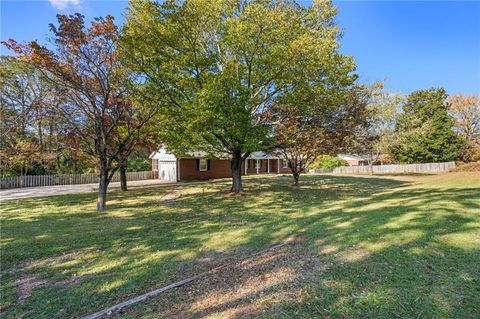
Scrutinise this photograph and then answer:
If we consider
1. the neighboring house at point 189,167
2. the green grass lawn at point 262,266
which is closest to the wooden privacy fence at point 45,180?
the neighboring house at point 189,167

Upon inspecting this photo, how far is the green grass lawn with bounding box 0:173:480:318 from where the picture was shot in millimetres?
2898

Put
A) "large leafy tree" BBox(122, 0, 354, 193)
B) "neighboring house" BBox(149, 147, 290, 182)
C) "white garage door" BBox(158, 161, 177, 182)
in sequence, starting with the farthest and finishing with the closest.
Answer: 1. "white garage door" BBox(158, 161, 177, 182)
2. "neighboring house" BBox(149, 147, 290, 182)
3. "large leafy tree" BBox(122, 0, 354, 193)

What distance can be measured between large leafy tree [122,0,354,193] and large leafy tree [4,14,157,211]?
87 centimetres

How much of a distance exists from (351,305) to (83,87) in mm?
10737

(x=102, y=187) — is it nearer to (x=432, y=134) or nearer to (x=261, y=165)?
(x=261, y=165)

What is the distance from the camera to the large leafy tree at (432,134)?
36719mm

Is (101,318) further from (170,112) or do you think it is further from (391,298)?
(170,112)

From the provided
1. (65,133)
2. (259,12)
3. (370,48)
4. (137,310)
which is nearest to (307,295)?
(137,310)

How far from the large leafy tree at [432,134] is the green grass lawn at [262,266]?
34.5 meters

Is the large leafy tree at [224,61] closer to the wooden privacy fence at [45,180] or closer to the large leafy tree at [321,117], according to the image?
the large leafy tree at [321,117]

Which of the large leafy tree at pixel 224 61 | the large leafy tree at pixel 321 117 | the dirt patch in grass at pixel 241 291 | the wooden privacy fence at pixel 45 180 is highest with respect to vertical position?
the large leafy tree at pixel 224 61

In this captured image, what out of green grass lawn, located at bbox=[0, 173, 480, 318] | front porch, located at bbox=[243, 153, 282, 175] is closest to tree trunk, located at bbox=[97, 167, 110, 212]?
green grass lawn, located at bbox=[0, 173, 480, 318]

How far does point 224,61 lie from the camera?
12.4 meters

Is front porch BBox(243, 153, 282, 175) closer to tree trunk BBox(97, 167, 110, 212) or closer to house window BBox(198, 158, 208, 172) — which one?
house window BBox(198, 158, 208, 172)
